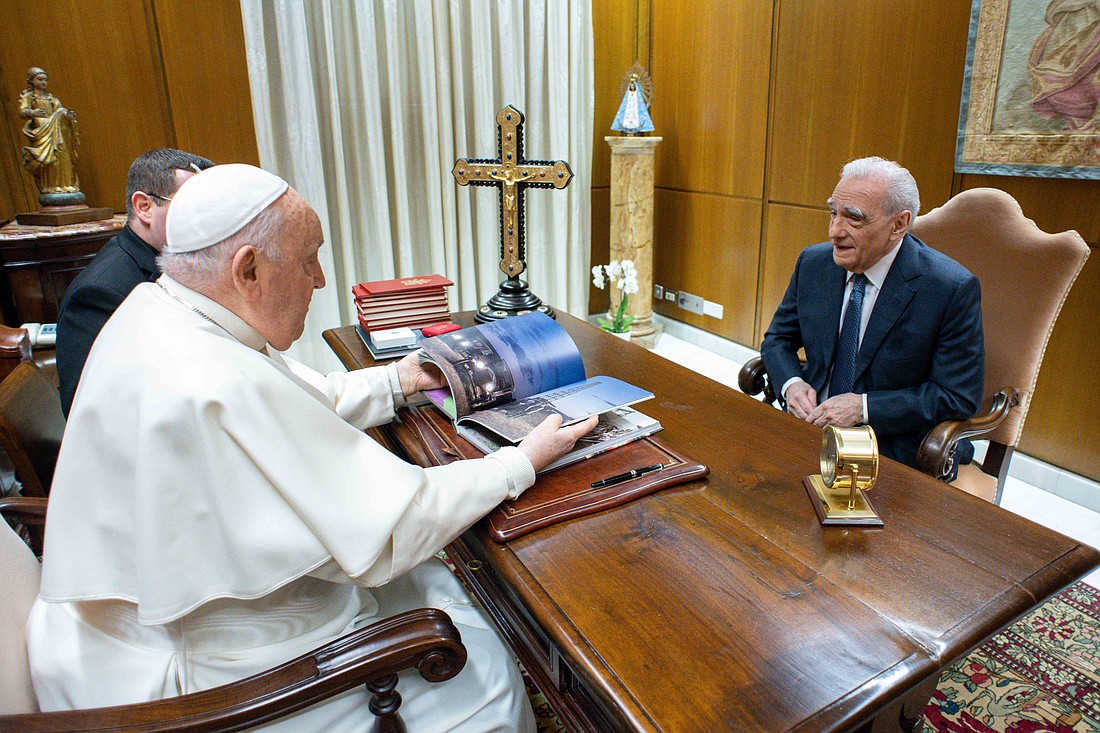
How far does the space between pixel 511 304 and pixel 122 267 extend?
3.74 feet

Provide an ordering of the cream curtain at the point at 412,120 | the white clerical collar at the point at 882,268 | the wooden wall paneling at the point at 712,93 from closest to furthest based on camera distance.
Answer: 1. the white clerical collar at the point at 882,268
2. the cream curtain at the point at 412,120
3. the wooden wall paneling at the point at 712,93

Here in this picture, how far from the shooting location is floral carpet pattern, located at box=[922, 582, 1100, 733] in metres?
1.72

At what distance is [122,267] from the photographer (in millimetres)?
→ 1947

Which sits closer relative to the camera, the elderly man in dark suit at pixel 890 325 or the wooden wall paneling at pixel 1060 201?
the elderly man in dark suit at pixel 890 325

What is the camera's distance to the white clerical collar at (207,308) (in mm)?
1115

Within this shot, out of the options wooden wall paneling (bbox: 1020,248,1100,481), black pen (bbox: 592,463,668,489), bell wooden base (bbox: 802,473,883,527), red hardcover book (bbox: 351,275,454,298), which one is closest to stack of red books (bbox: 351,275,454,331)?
red hardcover book (bbox: 351,275,454,298)

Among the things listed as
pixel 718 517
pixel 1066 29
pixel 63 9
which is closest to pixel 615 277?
pixel 1066 29

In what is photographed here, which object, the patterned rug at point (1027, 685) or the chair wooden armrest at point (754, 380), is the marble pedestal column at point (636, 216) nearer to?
the chair wooden armrest at point (754, 380)

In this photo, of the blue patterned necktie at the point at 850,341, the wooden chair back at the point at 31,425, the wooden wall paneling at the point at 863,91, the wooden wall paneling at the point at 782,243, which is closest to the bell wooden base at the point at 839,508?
the blue patterned necktie at the point at 850,341

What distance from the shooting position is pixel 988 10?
9.16 ft

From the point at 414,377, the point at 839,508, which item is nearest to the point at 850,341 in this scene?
the point at 839,508

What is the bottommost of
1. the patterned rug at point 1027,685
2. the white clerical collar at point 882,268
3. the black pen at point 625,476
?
the patterned rug at point 1027,685

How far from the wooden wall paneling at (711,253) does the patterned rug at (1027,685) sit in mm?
2587

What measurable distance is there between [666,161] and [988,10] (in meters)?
2.28
